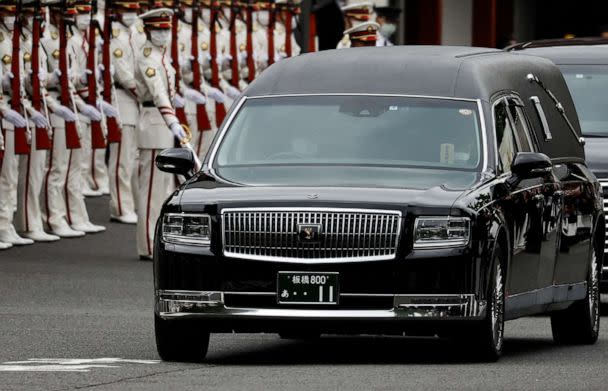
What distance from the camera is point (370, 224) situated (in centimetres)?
1221

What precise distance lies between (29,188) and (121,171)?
3.04m

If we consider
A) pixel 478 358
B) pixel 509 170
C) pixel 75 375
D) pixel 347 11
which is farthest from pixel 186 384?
pixel 347 11

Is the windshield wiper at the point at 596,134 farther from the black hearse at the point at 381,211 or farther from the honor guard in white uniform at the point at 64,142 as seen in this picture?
the honor guard in white uniform at the point at 64,142

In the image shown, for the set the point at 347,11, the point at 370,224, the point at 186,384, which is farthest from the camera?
the point at 347,11

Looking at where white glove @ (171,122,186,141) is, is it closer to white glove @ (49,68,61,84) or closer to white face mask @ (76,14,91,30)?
white glove @ (49,68,61,84)

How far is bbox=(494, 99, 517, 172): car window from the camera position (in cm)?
1336

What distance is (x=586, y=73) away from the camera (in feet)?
59.9

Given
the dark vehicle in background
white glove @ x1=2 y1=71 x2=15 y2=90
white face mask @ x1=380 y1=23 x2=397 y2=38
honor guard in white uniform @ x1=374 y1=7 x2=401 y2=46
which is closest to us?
the dark vehicle in background

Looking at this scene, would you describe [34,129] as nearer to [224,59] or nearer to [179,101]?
[179,101]

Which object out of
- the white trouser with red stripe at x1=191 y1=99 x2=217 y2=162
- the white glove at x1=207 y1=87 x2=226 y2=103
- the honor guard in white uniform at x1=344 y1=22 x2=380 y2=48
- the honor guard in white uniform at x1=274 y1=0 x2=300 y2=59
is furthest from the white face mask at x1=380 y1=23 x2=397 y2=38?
the honor guard in white uniform at x1=344 y1=22 x2=380 y2=48

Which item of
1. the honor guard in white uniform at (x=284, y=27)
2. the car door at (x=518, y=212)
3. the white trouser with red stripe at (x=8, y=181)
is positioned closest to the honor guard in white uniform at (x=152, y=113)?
Answer: the white trouser with red stripe at (x=8, y=181)

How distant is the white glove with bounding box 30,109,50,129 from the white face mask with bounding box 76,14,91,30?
2302 millimetres

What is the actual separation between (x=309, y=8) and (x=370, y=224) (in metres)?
9.66

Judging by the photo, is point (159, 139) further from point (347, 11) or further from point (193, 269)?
point (193, 269)
